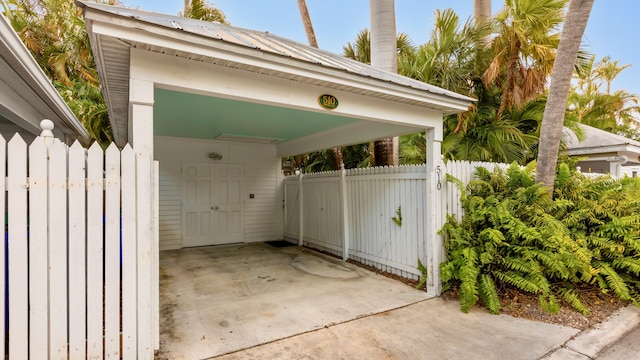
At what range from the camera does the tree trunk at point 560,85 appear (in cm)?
446

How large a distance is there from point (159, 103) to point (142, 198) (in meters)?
2.26

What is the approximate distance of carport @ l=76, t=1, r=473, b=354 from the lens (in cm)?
271

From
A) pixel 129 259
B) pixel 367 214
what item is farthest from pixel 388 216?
pixel 129 259

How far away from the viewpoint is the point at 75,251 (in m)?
2.36

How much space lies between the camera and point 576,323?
359 centimetres

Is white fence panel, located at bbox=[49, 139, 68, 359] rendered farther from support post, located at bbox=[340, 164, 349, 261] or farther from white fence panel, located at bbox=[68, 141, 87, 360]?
support post, located at bbox=[340, 164, 349, 261]

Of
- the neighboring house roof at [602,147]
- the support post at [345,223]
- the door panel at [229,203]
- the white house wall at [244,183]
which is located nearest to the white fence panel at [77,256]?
the support post at [345,223]

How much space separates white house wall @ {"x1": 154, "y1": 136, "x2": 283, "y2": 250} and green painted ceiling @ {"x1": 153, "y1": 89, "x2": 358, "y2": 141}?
1.53ft

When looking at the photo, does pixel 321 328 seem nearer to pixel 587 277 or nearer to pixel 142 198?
pixel 142 198

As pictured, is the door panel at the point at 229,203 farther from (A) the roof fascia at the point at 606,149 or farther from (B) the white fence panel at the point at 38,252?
(A) the roof fascia at the point at 606,149

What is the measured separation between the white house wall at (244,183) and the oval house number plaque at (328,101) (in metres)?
5.17

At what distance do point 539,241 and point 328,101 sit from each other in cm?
322

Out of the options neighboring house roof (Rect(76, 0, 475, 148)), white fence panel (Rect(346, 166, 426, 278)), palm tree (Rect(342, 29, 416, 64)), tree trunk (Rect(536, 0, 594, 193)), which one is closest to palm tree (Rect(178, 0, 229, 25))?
palm tree (Rect(342, 29, 416, 64))

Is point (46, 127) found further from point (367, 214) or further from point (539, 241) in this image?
point (539, 241)
